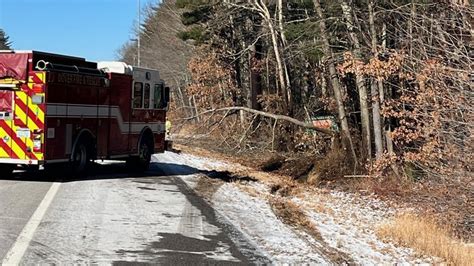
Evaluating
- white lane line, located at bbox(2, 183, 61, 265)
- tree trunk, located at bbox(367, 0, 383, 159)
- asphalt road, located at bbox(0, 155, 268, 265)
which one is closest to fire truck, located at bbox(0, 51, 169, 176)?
asphalt road, located at bbox(0, 155, 268, 265)

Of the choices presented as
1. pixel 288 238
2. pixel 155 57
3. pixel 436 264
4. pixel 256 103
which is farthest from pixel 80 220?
pixel 155 57

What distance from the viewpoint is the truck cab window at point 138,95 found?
1809 cm

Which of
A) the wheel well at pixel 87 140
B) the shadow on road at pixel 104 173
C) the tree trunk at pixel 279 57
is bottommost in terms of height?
the shadow on road at pixel 104 173

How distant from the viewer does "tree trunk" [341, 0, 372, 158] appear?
18391 mm

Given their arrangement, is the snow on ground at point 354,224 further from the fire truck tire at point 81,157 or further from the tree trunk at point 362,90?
the fire truck tire at point 81,157

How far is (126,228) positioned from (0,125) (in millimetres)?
6532

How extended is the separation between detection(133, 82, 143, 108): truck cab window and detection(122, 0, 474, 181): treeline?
5.84 m

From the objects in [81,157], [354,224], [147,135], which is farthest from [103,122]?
[354,224]

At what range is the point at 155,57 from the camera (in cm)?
6625

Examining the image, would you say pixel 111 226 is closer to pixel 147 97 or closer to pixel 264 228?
pixel 264 228

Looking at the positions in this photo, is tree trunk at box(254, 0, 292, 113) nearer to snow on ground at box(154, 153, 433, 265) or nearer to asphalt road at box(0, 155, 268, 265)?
snow on ground at box(154, 153, 433, 265)

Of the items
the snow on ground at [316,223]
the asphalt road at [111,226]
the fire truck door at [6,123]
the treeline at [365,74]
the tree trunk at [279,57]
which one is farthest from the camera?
the tree trunk at [279,57]

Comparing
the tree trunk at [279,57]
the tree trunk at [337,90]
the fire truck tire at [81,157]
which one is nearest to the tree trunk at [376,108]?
the tree trunk at [337,90]

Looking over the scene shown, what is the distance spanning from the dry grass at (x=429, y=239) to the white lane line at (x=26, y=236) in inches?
218
